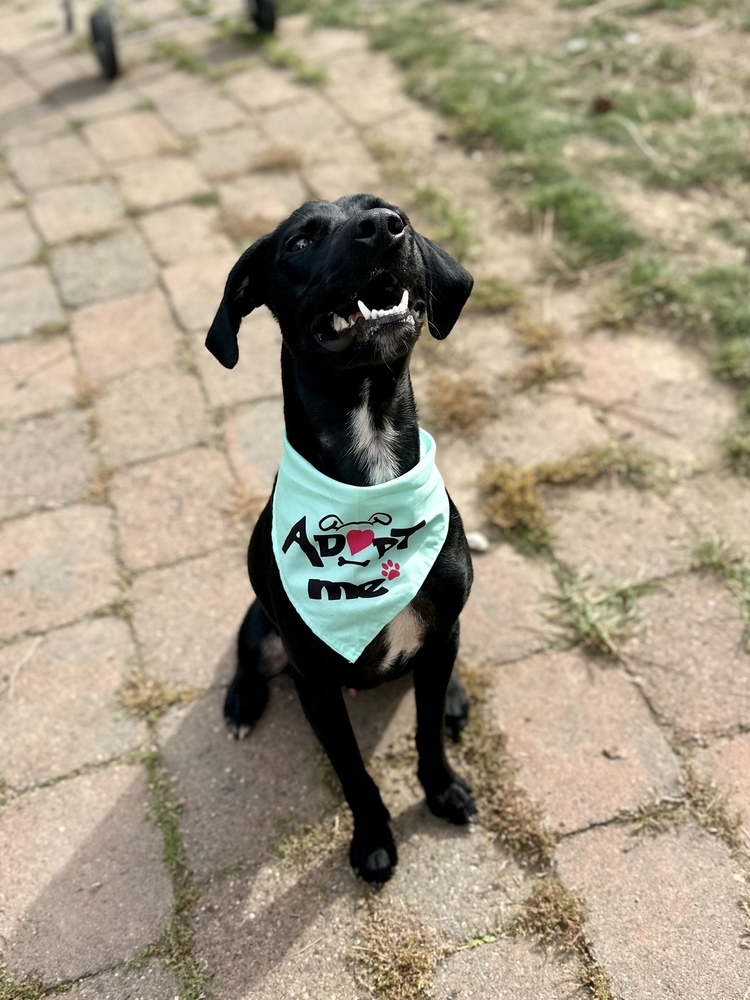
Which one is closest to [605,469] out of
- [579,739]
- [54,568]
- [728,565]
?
[728,565]

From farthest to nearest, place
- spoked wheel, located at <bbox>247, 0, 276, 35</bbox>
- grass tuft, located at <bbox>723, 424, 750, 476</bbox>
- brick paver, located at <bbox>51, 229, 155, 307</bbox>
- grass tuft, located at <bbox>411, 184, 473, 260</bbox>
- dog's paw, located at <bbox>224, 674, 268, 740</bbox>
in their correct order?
spoked wheel, located at <bbox>247, 0, 276, 35</bbox>
brick paver, located at <bbox>51, 229, 155, 307</bbox>
grass tuft, located at <bbox>411, 184, 473, 260</bbox>
grass tuft, located at <bbox>723, 424, 750, 476</bbox>
dog's paw, located at <bbox>224, 674, 268, 740</bbox>

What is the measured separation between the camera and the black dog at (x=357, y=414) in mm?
2246

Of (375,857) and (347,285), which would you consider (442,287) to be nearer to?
(347,285)

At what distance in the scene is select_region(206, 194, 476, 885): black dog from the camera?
7.37 feet

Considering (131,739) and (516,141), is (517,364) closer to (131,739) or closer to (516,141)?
(516,141)

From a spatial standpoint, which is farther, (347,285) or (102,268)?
(102,268)

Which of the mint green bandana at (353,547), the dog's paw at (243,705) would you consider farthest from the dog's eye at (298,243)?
the dog's paw at (243,705)

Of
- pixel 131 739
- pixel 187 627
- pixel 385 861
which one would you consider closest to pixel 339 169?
pixel 187 627

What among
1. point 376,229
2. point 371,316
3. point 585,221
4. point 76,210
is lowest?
point 76,210

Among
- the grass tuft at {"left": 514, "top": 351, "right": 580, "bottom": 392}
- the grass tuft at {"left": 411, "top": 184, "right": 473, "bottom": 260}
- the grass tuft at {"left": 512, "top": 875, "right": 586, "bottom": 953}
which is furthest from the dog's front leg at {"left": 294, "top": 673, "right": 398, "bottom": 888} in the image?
the grass tuft at {"left": 411, "top": 184, "right": 473, "bottom": 260}

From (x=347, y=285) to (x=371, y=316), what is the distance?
0.30 feet

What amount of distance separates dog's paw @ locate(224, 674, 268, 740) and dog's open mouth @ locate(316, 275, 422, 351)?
1272mm

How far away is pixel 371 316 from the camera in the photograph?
2.23 meters

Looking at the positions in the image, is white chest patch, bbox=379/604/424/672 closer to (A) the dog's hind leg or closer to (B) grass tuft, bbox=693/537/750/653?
(A) the dog's hind leg
